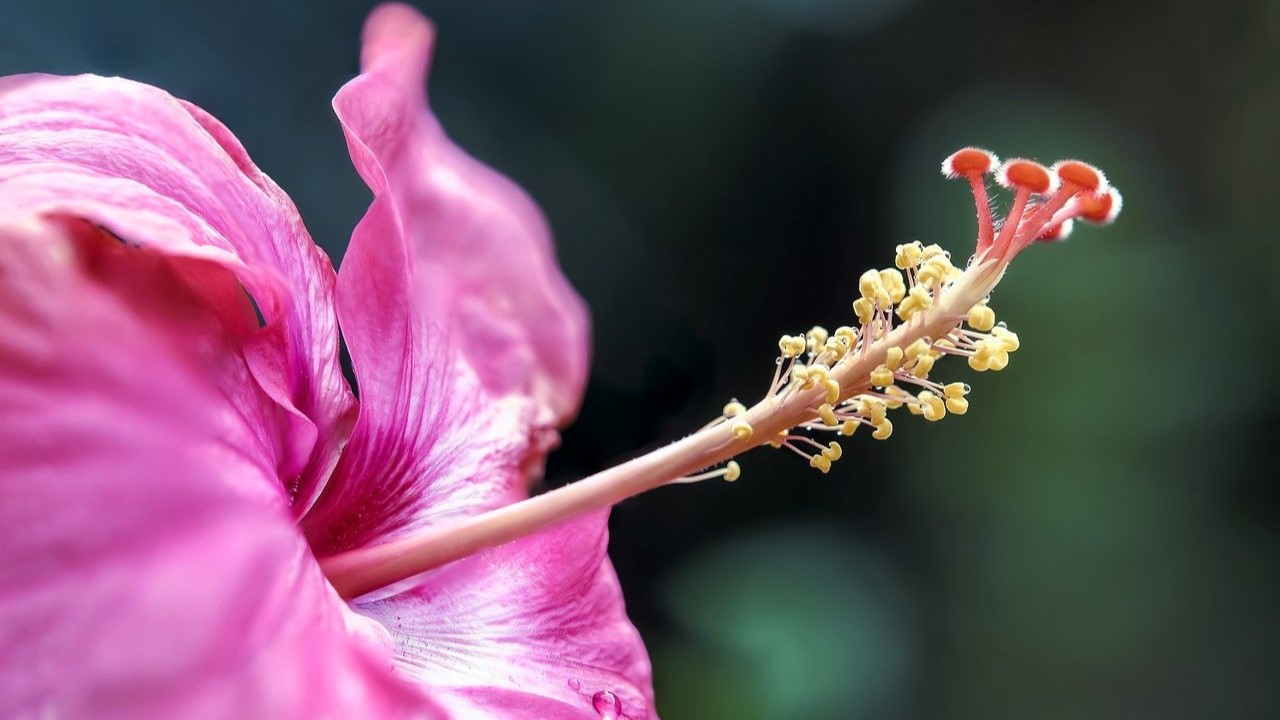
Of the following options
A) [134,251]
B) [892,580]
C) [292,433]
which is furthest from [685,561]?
[134,251]

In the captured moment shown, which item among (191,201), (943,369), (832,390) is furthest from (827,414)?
(943,369)

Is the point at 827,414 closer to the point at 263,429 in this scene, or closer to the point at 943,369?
the point at 263,429

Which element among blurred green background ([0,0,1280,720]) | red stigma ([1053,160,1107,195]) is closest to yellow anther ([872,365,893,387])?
red stigma ([1053,160,1107,195])

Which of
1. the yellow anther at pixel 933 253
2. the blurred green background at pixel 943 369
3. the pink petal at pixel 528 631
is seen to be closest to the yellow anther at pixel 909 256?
the yellow anther at pixel 933 253

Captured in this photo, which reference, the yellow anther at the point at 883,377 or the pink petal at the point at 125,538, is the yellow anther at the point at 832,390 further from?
the pink petal at the point at 125,538

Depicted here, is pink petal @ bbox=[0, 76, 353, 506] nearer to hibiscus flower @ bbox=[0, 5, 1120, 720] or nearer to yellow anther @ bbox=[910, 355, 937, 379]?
hibiscus flower @ bbox=[0, 5, 1120, 720]

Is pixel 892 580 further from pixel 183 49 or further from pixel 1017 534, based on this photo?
pixel 183 49

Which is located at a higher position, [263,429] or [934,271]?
[934,271]
